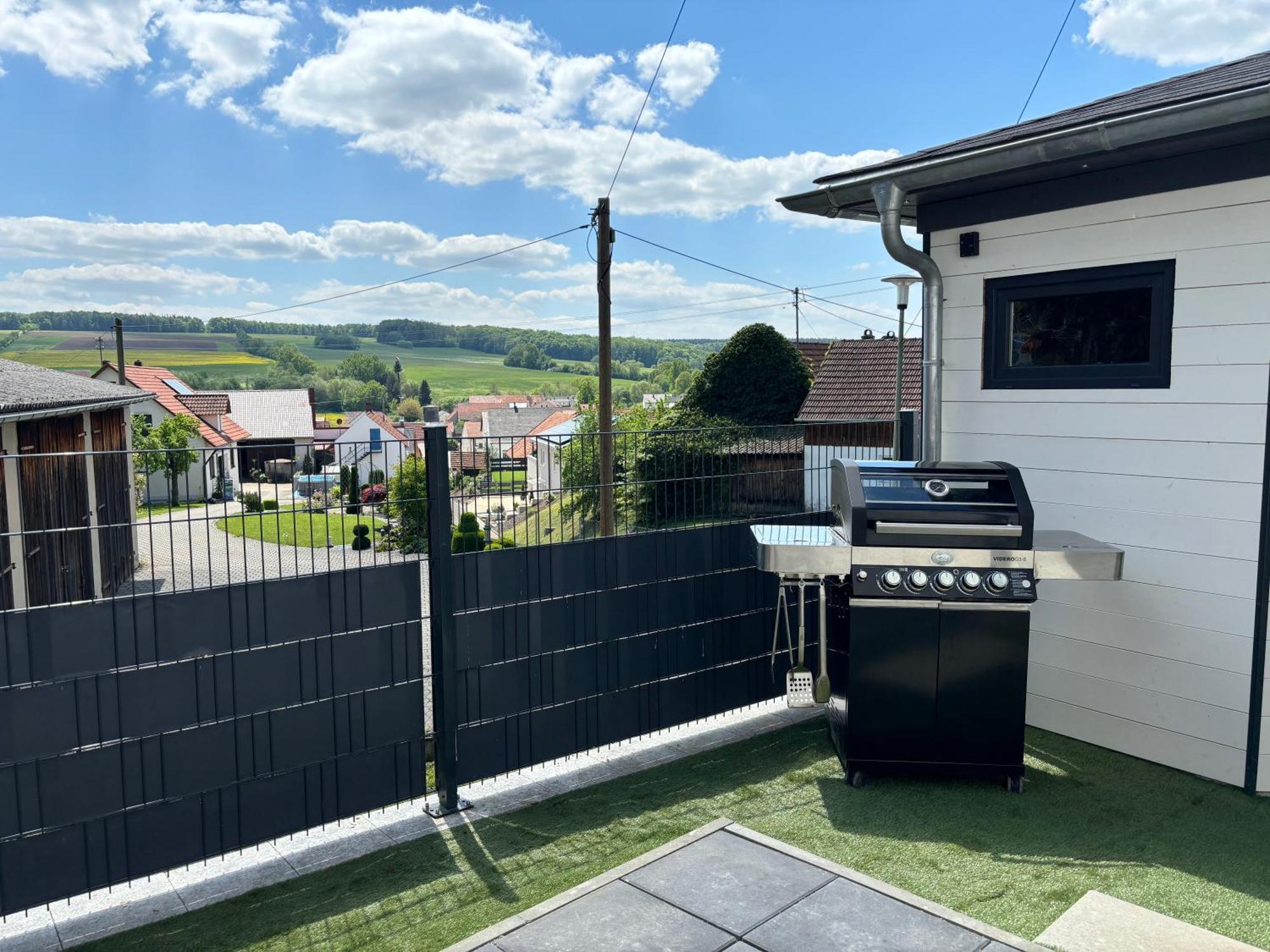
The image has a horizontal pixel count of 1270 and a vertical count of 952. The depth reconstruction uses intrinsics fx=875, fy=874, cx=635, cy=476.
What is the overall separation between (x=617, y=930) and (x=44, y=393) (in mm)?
7400

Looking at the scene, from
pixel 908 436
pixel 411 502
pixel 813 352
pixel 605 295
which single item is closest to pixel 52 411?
pixel 411 502

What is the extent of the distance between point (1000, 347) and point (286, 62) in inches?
2336

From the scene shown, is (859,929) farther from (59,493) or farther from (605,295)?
(605,295)

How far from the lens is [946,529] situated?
3721 mm

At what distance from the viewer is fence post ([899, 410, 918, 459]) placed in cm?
514

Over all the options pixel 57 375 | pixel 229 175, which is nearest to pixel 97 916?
pixel 57 375

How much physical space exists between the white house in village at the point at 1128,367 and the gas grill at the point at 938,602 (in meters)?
0.56

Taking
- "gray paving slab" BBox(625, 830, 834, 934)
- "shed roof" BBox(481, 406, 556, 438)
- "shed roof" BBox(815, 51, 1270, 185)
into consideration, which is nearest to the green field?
"shed roof" BBox(481, 406, 556, 438)

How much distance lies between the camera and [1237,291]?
376cm

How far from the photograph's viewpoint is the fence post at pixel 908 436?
5.14 m

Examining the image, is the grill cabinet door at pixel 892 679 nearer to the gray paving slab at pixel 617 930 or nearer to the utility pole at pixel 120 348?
the gray paving slab at pixel 617 930

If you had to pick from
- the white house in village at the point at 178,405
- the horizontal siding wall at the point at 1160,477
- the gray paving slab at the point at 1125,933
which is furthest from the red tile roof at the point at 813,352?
the gray paving slab at the point at 1125,933

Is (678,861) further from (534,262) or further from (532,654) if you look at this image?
(534,262)

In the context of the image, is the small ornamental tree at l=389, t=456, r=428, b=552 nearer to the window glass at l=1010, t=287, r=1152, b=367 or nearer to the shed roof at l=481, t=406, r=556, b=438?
the window glass at l=1010, t=287, r=1152, b=367
